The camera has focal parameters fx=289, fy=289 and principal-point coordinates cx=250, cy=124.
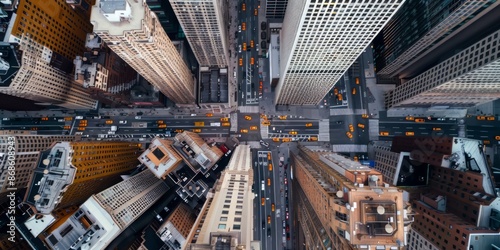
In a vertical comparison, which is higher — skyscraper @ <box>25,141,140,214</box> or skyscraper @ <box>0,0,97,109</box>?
skyscraper @ <box>0,0,97,109</box>

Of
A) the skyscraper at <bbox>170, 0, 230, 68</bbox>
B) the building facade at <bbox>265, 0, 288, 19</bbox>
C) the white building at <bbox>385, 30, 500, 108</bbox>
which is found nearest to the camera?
the white building at <bbox>385, 30, 500, 108</bbox>

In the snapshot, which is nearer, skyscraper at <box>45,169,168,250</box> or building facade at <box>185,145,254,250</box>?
building facade at <box>185,145,254,250</box>

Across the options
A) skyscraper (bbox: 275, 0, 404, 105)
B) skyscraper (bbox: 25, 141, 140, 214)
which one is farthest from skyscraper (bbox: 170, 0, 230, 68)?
skyscraper (bbox: 25, 141, 140, 214)

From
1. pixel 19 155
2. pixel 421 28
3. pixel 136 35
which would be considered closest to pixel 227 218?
pixel 136 35

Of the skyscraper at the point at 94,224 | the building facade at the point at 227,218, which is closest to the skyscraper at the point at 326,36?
the building facade at the point at 227,218

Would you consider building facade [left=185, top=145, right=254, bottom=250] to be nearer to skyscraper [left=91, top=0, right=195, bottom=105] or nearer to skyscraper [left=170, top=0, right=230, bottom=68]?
skyscraper [left=91, top=0, right=195, bottom=105]

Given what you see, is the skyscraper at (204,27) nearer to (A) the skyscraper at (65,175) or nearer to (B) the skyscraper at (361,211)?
(A) the skyscraper at (65,175)
